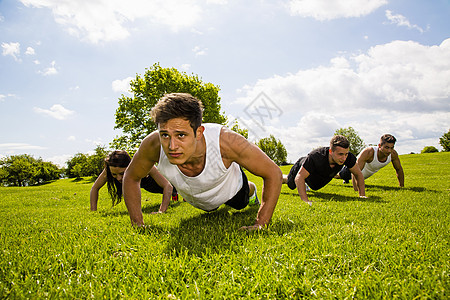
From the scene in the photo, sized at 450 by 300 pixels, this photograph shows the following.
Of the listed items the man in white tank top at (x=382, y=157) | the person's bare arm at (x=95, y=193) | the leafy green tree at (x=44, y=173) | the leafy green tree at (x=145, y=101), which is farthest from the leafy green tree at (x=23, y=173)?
the man in white tank top at (x=382, y=157)

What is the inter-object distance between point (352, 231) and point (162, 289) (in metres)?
2.45

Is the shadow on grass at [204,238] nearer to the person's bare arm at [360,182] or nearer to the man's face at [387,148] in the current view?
the person's bare arm at [360,182]

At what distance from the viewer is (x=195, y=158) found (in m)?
3.53

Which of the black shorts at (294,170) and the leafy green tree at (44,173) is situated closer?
the black shorts at (294,170)

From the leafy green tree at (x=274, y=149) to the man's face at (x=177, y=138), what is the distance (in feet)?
227

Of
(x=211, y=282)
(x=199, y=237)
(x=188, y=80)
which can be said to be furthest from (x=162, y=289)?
(x=188, y=80)

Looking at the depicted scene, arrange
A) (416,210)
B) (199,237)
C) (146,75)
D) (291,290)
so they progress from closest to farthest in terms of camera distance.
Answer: (291,290)
(199,237)
(416,210)
(146,75)

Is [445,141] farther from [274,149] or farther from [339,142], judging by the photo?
[339,142]

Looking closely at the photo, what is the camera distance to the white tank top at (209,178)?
3420mm

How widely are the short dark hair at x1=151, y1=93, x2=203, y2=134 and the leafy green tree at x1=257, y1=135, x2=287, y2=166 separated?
6931cm

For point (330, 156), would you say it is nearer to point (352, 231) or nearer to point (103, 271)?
point (352, 231)

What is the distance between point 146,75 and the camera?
27.2 meters

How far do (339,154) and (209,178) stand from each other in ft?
15.9

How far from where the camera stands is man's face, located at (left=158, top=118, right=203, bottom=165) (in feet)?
9.96
